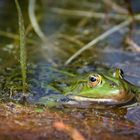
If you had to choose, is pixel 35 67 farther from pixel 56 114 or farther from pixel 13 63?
pixel 56 114

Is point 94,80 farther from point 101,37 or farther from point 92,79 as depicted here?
point 101,37

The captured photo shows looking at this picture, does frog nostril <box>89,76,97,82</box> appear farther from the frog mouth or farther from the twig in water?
the twig in water

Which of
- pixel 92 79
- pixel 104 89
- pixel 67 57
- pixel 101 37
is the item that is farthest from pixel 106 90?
pixel 101 37

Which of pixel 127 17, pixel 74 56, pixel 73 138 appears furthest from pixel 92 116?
pixel 127 17

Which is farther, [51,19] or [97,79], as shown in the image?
[51,19]

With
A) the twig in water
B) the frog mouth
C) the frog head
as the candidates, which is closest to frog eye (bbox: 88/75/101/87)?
the frog head
